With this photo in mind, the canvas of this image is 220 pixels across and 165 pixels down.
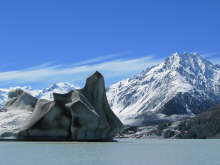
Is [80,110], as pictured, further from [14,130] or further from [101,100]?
[14,130]

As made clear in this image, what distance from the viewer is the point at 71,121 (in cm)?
8581

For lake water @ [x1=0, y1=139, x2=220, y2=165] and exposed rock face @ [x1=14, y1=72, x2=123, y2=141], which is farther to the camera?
exposed rock face @ [x1=14, y1=72, x2=123, y2=141]

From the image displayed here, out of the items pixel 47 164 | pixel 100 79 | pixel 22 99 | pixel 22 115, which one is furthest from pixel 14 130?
pixel 47 164

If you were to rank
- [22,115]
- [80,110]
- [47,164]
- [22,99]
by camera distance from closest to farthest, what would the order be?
1. [47,164]
2. [80,110]
3. [22,115]
4. [22,99]

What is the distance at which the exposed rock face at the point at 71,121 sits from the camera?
83.5m

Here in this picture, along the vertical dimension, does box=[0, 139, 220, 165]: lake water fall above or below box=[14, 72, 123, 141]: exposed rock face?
below

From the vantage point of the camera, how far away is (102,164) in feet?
138

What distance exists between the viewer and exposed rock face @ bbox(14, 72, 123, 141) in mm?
83500

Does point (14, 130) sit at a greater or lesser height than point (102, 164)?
greater

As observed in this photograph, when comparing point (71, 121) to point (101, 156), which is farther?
point (71, 121)

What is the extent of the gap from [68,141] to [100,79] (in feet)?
39.7

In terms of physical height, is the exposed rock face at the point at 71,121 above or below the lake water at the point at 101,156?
above

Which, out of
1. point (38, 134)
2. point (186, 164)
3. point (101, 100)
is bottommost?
point (186, 164)

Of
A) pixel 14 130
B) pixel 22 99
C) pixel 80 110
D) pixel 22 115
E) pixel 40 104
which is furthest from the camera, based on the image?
pixel 22 99
